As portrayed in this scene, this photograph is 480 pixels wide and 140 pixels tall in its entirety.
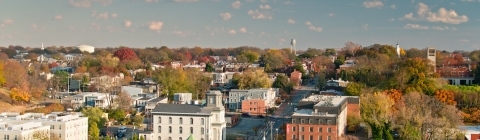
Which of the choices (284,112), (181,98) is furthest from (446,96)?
(181,98)

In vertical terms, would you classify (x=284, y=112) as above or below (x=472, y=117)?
below

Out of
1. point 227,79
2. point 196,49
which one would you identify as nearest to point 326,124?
point 227,79

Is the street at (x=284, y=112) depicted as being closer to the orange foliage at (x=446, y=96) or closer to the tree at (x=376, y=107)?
the tree at (x=376, y=107)

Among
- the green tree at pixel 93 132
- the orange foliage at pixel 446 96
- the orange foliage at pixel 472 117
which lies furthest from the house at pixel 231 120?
the orange foliage at pixel 472 117

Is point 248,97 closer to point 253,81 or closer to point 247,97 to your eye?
point 247,97

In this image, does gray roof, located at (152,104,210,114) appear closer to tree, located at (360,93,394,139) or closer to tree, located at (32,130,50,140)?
tree, located at (32,130,50,140)

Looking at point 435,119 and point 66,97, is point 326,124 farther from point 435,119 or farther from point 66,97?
point 66,97
